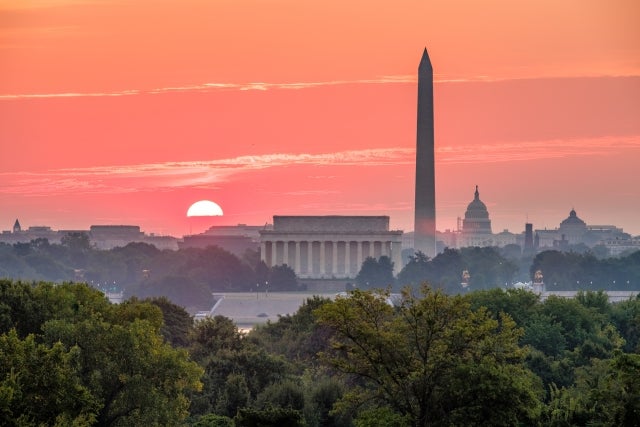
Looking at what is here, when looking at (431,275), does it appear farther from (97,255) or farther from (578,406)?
(578,406)

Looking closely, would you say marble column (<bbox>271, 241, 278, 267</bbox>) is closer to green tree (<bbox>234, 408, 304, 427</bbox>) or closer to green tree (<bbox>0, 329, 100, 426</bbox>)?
green tree (<bbox>234, 408, 304, 427</bbox>)

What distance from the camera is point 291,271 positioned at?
17550 cm

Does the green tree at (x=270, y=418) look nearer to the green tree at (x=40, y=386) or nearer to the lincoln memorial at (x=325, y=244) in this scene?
the green tree at (x=40, y=386)

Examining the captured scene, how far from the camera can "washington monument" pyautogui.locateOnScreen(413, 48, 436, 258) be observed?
557ft

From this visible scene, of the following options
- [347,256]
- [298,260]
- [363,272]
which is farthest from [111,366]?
[347,256]

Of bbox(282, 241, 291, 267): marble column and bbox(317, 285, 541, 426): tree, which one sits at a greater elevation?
bbox(282, 241, 291, 267): marble column

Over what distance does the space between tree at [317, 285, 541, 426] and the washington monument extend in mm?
125004

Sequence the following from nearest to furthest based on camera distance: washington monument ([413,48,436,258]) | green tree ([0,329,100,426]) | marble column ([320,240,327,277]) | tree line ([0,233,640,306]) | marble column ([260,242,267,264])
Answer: green tree ([0,329,100,426])
washington monument ([413,48,436,258])
tree line ([0,233,640,306])
marble column ([320,240,327,277])
marble column ([260,242,267,264])

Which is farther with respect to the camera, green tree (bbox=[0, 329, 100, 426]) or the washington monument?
the washington monument

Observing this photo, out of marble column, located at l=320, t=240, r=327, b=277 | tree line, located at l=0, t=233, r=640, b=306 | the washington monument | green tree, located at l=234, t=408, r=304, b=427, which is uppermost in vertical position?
the washington monument

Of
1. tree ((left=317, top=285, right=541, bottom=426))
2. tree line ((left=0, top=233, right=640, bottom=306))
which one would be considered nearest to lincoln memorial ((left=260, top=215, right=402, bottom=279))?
tree line ((left=0, top=233, right=640, bottom=306))

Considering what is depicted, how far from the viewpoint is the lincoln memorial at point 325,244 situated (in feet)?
630

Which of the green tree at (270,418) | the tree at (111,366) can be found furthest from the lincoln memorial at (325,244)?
the green tree at (270,418)

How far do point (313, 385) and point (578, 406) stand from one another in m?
12.7
